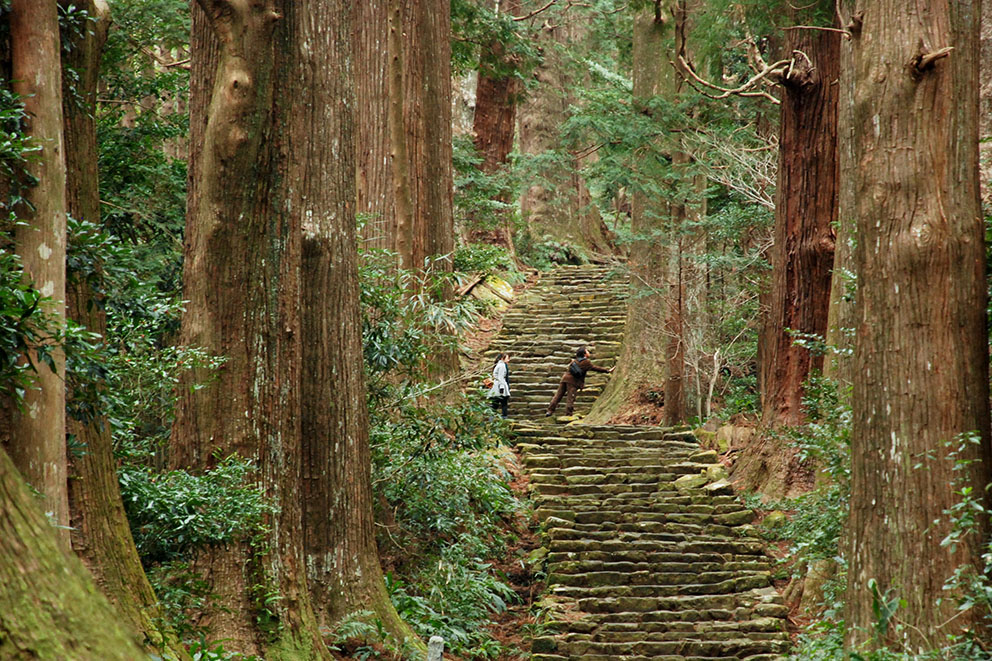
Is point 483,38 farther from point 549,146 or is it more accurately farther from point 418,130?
point 549,146

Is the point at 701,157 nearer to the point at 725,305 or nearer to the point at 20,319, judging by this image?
the point at 725,305

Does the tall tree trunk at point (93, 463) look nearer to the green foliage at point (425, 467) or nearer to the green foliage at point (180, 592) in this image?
the green foliage at point (180, 592)

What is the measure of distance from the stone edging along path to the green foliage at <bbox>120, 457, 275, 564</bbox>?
4072mm

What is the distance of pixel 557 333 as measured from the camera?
21.6m

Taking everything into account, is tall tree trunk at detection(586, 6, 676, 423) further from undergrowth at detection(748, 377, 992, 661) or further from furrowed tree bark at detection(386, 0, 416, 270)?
undergrowth at detection(748, 377, 992, 661)

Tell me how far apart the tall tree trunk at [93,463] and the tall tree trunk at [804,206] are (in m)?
8.50

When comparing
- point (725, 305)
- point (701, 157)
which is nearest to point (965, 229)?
point (701, 157)

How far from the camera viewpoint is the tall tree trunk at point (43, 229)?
4270 mm

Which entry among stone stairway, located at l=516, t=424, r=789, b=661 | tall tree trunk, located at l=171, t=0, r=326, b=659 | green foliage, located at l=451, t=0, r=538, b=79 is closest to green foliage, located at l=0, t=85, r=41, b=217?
tall tree trunk, located at l=171, t=0, r=326, b=659

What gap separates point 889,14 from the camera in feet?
18.4

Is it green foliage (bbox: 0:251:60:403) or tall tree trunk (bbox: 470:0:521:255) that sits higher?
tall tree trunk (bbox: 470:0:521:255)

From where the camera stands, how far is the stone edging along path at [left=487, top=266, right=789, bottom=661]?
9609mm

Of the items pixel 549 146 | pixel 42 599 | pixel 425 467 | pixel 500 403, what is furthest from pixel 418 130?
pixel 549 146

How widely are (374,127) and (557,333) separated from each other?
1033 centimetres
